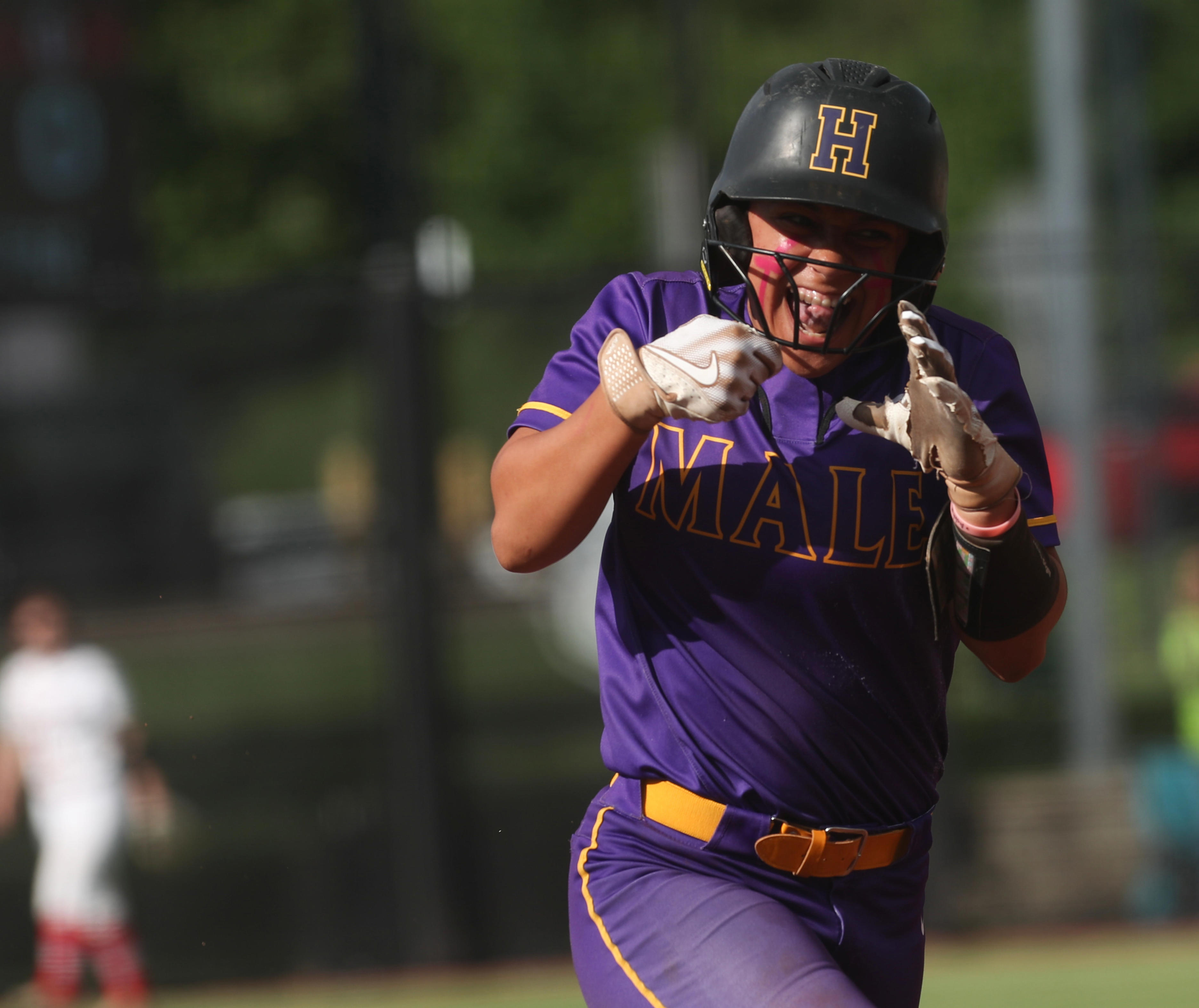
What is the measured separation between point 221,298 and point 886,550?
6396mm

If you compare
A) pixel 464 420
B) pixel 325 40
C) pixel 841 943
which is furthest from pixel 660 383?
pixel 325 40

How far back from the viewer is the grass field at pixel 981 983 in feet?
22.5

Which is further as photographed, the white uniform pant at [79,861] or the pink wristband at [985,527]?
the white uniform pant at [79,861]

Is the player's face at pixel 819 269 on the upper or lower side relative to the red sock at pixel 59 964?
upper

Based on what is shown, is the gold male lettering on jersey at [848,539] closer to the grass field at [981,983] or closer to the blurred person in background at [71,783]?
the grass field at [981,983]

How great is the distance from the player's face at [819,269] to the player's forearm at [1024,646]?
0.47 metres

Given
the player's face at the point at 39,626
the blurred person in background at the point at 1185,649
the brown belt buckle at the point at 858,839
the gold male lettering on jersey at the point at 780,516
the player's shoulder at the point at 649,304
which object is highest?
the player's shoulder at the point at 649,304

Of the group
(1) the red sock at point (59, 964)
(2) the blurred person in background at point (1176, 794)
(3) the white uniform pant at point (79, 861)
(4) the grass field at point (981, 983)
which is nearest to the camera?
(4) the grass field at point (981, 983)

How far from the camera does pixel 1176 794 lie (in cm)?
818

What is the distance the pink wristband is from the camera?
7.33ft

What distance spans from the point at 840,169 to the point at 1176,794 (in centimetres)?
675

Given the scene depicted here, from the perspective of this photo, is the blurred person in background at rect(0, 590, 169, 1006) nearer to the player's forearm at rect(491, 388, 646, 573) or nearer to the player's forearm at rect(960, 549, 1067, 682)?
the player's forearm at rect(491, 388, 646, 573)

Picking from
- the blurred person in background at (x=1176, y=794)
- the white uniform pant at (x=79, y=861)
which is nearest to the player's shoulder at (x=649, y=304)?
the white uniform pant at (x=79, y=861)

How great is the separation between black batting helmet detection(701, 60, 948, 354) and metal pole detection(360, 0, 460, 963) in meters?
5.48
